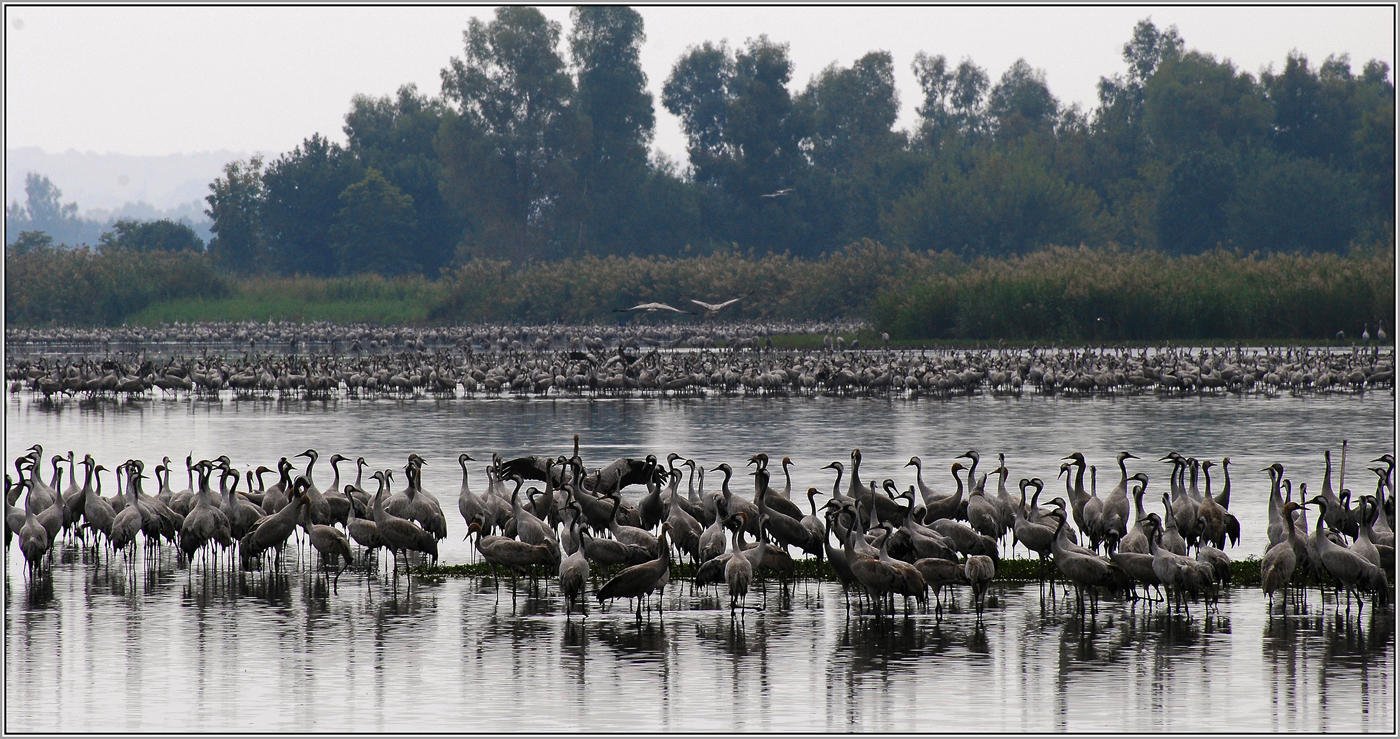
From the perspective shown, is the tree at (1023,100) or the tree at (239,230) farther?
the tree at (1023,100)

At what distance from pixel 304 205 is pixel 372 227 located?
7819mm

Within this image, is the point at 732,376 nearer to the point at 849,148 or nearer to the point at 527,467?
the point at 527,467

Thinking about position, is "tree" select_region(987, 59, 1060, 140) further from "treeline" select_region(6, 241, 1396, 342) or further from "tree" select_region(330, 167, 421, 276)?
"tree" select_region(330, 167, 421, 276)

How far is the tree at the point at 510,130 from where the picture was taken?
104312mm

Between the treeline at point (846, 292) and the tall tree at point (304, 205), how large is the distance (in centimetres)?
1414

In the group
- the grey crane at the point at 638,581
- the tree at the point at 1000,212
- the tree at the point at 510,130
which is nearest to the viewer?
the grey crane at the point at 638,581

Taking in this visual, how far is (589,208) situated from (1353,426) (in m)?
81.7

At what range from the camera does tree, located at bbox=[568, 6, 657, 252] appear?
347 ft

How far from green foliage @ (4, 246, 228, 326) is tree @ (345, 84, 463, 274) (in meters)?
23.3

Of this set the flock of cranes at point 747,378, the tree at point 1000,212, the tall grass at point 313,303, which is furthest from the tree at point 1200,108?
the flock of cranes at point 747,378

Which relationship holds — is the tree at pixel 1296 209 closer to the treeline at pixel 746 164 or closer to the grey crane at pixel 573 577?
the treeline at pixel 746 164

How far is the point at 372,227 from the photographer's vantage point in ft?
344

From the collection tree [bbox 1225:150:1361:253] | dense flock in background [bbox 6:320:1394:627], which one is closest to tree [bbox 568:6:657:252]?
tree [bbox 1225:150:1361:253]

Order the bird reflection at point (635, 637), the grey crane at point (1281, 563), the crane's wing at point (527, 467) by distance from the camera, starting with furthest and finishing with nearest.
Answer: the crane's wing at point (527, 467) → the grey crane at point (1281, 563) → the bird reflection at point (635, 637)
